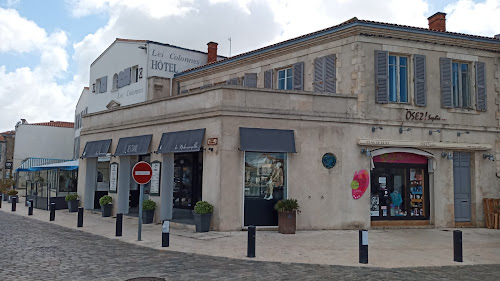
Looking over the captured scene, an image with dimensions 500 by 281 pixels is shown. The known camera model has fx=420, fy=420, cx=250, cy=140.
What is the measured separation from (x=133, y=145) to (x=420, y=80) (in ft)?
38.0

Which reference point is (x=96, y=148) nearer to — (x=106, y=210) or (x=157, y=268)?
(x=106, y=210)

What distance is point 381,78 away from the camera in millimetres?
15367

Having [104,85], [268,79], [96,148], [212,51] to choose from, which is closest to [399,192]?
[268,79]

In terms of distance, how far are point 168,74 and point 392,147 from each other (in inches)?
555

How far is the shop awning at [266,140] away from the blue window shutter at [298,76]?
3256mm

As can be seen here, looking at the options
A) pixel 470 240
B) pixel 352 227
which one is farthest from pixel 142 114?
pixel 470 240

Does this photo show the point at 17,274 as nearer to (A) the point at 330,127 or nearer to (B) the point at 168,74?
(A) the point at 330,127

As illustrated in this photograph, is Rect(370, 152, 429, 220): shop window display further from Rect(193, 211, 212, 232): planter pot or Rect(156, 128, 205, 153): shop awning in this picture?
Rect(156, 128, 205, 153): shop awning

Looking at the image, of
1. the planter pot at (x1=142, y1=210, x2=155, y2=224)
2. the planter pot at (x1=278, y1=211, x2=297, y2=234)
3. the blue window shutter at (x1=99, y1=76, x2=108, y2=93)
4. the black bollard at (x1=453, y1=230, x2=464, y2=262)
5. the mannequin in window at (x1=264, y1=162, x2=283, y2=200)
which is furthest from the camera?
the blue window shutter at (x1=99, y1=76, x2=108, y2=93)

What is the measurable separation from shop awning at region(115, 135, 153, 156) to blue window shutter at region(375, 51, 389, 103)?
888 cm

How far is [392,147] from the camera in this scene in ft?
50.9

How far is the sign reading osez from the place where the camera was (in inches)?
952

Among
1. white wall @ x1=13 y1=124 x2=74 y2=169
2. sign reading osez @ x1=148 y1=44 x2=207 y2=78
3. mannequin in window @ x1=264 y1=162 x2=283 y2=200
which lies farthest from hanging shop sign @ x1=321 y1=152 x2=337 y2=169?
white wall @ x1=13 y1=124 x2=74 y2=169

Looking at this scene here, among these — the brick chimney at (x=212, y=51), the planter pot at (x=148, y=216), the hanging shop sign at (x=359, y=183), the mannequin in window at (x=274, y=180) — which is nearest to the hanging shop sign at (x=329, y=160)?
the hanging shop sign at (x=359, y=183)
